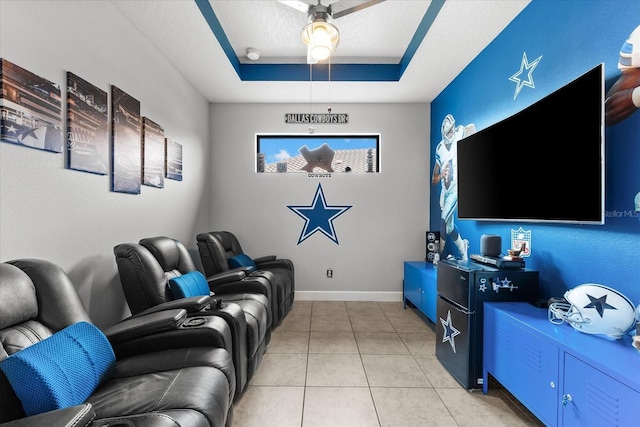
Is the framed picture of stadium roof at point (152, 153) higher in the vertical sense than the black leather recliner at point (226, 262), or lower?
higher

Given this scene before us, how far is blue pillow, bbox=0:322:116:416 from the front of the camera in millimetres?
1045

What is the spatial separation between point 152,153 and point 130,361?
1.92m

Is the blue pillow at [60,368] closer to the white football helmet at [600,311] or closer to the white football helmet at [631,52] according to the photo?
the white football helmet at [600,311]

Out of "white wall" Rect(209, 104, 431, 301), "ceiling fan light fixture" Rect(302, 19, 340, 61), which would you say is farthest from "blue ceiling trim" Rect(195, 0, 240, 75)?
"white wall" Rect(209, 104, 431, 301)

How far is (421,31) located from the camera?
110 inches

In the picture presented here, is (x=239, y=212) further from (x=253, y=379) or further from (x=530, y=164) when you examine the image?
(x=530, y=164)

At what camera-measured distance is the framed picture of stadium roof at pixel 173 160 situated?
3119 mm

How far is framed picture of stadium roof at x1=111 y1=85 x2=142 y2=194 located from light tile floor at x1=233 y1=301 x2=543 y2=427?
1.82 meters

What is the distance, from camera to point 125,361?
1500 millimetres

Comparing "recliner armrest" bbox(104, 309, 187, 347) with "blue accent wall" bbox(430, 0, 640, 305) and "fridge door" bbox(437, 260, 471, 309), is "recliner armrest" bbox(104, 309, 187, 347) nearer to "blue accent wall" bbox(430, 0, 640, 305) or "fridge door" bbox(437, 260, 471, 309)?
"fridge door" bbox(437, 260, 471, 309)

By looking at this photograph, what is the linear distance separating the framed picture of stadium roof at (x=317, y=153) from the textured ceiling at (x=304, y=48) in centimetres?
53

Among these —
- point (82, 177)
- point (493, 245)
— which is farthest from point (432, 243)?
point (82, 177)

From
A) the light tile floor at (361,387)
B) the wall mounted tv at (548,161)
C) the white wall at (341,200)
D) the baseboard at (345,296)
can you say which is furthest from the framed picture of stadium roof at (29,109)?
the baseboard at (345,296)

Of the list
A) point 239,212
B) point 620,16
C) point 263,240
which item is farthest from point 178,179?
point 620,16
